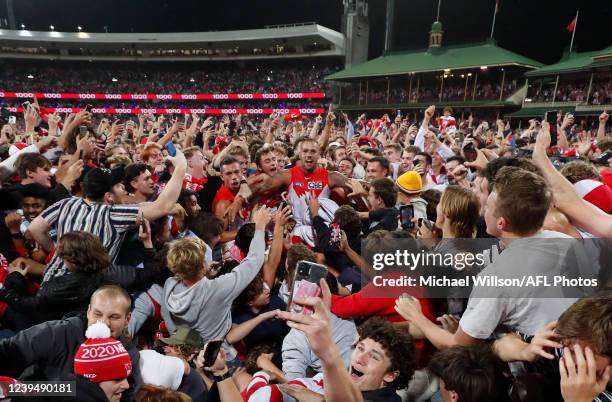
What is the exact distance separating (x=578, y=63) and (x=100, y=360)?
3084 cm

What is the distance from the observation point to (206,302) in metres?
2.86

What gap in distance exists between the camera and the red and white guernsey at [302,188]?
5199 mm

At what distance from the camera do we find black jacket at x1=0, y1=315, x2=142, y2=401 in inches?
80.2

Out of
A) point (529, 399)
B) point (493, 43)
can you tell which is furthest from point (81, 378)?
point (493, 43)

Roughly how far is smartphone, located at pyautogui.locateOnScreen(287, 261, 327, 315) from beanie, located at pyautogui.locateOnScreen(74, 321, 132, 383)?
90cm

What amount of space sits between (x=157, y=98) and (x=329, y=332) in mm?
44594

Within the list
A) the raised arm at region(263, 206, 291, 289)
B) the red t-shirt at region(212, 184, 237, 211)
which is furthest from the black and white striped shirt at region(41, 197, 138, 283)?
the red t-shirt at region(212, 184, 237, 211)

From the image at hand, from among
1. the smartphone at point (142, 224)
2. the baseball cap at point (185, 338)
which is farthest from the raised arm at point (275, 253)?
the smartphone at point (142, 224)

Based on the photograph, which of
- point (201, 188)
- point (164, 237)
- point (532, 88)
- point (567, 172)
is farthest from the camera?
point (532, 88)

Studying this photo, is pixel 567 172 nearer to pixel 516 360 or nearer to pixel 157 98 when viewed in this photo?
pixel 516 360

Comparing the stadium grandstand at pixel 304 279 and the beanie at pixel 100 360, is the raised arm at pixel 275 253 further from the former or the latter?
the beanie at pixel 100 360

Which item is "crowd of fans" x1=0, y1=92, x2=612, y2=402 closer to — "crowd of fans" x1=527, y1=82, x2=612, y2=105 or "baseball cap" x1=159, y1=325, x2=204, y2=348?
"baseball cap" x1=159, y1=325, x2=204, y2=348

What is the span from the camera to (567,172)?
10.8 feet

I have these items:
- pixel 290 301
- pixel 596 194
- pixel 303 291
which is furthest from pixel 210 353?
pixel 596 194
